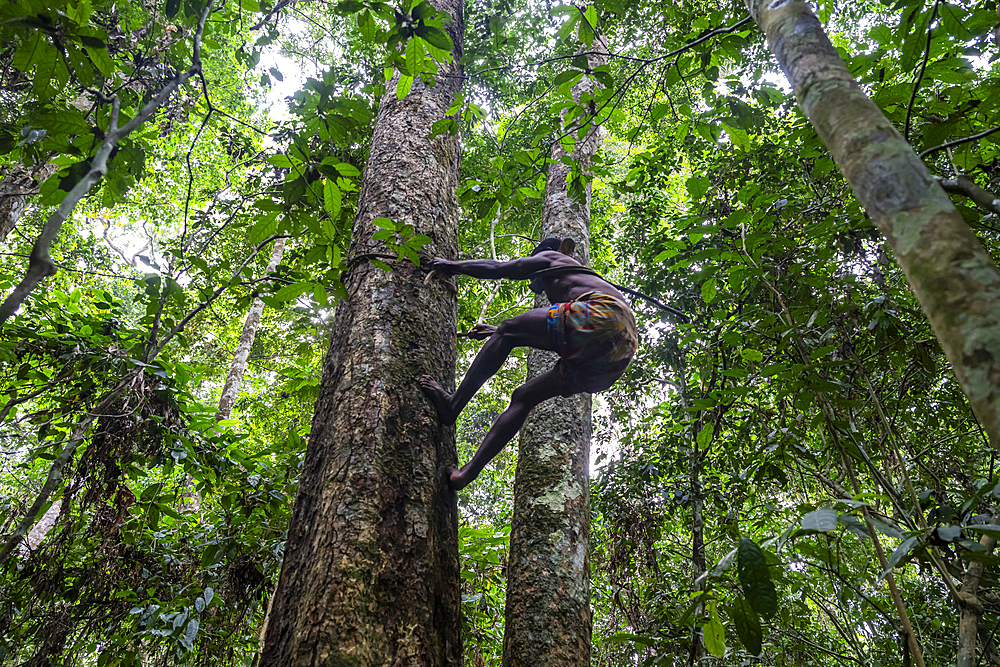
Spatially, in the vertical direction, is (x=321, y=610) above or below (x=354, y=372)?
below

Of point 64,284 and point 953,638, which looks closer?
point 953,638

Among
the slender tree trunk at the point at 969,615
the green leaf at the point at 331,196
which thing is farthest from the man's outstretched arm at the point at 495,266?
the slender tree trunk at the point at 969,615

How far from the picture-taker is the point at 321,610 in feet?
4.58

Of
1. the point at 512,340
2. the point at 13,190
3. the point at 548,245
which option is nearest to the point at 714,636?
the point at 512,340

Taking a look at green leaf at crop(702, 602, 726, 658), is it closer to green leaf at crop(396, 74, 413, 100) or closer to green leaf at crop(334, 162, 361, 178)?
green leaf at crop(334, 162, 361, 178)

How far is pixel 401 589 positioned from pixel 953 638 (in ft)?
12.6

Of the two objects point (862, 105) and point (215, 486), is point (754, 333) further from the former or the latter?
point (215, 486)

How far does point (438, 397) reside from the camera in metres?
2.00

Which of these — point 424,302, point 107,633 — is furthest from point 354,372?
point 107,633

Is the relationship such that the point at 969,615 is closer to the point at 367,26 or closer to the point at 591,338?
the point at 591,338

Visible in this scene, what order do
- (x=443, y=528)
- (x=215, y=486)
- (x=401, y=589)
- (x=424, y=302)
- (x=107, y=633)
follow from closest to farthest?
(x=401, y=589) < (x=443, y=528) < (x=424, y=302) < (x=107, y=633) < (x=215, y=486)

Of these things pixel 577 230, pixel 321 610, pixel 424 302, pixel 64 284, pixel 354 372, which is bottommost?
pixel 321 610

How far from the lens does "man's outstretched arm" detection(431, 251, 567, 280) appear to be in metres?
2.33

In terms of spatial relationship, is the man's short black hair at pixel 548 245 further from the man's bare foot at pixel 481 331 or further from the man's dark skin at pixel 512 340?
the man's bare foot at pixel 481 331
